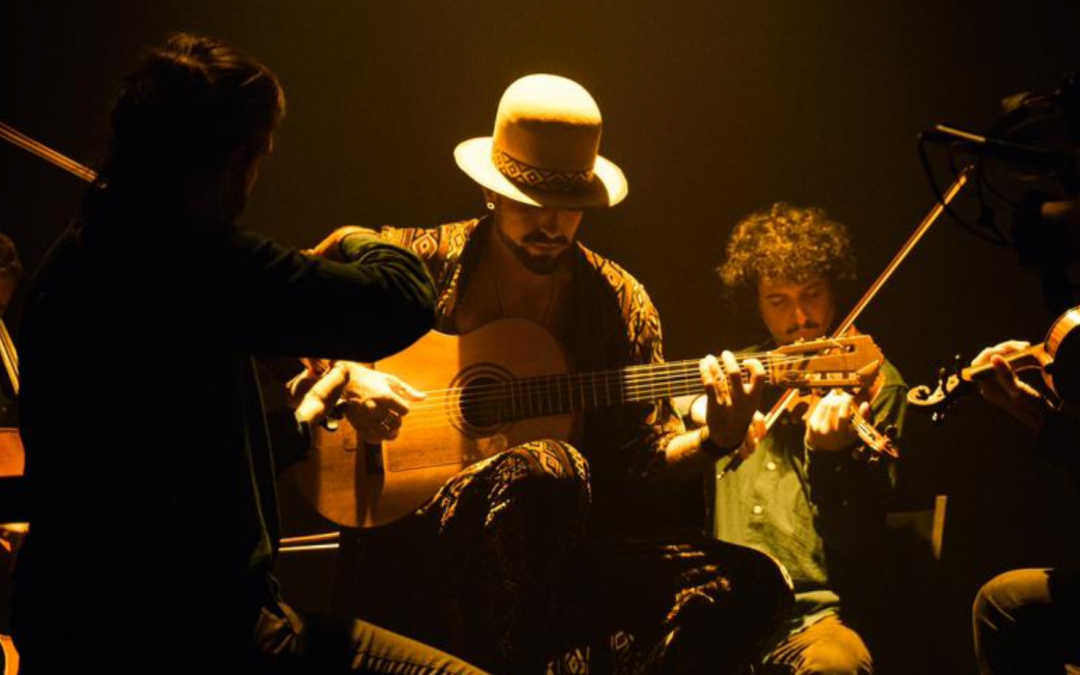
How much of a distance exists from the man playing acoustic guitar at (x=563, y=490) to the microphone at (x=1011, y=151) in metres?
0.96

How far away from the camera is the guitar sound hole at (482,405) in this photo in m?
2.60

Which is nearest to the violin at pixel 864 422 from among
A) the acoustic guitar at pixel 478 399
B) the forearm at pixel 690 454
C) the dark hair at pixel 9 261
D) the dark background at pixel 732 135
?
the acoustic guitar at pixel 478 399

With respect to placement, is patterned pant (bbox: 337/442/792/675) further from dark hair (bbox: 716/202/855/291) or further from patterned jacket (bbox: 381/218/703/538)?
dark hair (bbox: 716/202/855/291)

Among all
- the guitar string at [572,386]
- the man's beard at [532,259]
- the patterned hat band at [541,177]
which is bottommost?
the guitar string at [572,386]

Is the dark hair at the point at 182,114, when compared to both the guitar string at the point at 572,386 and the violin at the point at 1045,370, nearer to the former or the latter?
the guitar string at the point at 572,386

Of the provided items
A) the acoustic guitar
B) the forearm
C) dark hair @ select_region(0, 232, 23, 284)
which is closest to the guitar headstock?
the acoustic guitar

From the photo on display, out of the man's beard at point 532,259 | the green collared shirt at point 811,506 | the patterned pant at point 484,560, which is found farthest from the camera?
the green collared shirt at point 811,506

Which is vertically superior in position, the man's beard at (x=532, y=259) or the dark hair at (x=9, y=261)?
the man's beard at (x=532, y=259)

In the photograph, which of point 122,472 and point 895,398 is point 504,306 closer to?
point 895,398

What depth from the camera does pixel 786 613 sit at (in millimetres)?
2582

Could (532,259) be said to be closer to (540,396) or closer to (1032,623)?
(540,396)

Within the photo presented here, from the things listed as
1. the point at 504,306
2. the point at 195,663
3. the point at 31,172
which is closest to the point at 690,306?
the point at 504,306

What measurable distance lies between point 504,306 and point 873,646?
158 cm

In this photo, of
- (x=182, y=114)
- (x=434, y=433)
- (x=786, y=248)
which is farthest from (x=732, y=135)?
(x=182, y=114)
